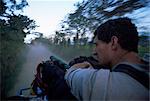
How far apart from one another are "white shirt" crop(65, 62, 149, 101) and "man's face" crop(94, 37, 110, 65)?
0.10m

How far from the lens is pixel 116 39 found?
90cm

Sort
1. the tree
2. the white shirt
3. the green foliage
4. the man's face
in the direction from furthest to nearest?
the green foliage, the tree, the man's face, the white shirt

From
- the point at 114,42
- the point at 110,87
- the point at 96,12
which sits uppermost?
the point at 96,12

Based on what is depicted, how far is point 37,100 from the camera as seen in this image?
1308 mm

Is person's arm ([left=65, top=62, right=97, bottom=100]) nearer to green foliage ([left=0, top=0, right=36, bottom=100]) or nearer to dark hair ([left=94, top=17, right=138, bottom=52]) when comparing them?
dark hair ([left=94, top=17, right=138, bottom=52])

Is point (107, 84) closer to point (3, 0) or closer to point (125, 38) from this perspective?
point (125, 38)

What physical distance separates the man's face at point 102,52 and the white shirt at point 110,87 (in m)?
0.10

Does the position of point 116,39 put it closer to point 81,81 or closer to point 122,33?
point 122,33

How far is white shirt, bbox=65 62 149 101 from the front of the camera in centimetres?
82

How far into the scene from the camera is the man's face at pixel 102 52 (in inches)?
36.4

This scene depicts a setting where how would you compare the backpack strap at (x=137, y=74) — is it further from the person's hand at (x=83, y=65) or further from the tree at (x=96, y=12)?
the tree at (x=96, y=12)

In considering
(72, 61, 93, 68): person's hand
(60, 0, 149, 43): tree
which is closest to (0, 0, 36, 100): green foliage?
(60, 0, 149, 43): tree

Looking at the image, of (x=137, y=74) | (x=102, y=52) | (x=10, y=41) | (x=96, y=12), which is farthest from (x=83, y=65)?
(x=10, y=41)

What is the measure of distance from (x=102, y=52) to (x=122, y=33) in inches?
3.3
